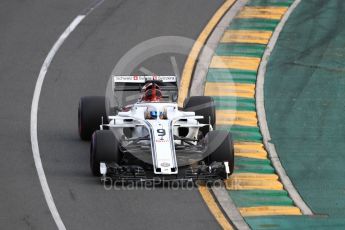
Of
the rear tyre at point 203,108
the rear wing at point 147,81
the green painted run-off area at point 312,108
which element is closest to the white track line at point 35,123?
the rear wing at point 147,81

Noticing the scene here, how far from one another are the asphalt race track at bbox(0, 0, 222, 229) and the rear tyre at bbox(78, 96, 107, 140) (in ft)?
1.21

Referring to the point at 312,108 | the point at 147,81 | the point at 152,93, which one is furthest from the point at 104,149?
the point at 312,108

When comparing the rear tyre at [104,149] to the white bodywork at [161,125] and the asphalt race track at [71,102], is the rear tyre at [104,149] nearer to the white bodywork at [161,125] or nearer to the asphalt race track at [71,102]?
the asphalt race track at [71,102]

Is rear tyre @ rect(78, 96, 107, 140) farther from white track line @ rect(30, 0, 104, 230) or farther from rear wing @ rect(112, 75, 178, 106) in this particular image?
white track line @ rect(30, 0, 104, 230)

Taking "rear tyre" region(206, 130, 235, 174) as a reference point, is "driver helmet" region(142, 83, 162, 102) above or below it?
above

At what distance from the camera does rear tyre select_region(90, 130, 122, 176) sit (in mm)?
22438

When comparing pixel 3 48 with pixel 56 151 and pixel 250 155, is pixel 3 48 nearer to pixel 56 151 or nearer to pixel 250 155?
pixel 56 151

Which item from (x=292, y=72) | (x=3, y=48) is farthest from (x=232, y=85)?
(x=3, y=48)

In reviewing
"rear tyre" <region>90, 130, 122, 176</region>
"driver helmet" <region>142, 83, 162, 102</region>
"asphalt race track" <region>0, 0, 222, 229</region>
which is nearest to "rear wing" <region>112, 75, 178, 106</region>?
"driver helmet" <region>142, 83, 162, 102</region>

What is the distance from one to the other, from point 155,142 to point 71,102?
19.5 feet

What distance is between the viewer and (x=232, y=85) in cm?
2914

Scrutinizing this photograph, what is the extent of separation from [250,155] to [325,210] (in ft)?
10.6

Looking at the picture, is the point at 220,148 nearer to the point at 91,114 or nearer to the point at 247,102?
the point at 91,114

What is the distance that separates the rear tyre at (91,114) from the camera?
25.0 m
